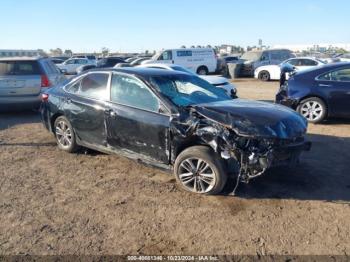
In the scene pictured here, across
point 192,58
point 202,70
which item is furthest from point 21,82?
point 202,70

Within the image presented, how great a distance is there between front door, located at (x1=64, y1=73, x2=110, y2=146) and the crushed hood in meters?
1.65

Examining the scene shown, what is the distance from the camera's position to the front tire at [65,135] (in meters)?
6.43

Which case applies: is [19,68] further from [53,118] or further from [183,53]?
[183,53]

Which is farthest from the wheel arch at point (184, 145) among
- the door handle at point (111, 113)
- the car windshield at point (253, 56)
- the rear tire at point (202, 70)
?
the car windshield at point (253, 56)

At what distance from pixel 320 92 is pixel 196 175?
5175 millimetres

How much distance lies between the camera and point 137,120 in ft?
17.3

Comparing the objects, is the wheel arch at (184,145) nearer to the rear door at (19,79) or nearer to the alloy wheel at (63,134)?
the alloy wheel at (63,134)

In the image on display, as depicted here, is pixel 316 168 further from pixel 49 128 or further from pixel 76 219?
pixel 49 128

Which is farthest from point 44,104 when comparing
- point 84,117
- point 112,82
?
point 112,82

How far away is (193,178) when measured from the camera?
4.85 metres

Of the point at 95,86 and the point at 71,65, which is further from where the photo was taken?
the point at 71,65

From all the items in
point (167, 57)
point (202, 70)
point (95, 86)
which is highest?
point (95, 86)

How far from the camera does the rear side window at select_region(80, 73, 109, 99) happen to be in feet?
19.4

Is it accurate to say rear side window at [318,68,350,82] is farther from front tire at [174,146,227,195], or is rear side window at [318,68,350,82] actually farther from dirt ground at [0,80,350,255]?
front tire at [174,146,227,195]
